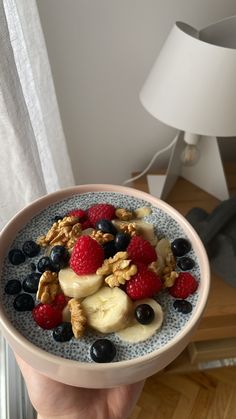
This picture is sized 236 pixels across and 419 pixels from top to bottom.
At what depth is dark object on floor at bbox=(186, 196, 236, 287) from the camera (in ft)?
3.56

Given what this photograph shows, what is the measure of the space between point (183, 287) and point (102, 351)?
132mm

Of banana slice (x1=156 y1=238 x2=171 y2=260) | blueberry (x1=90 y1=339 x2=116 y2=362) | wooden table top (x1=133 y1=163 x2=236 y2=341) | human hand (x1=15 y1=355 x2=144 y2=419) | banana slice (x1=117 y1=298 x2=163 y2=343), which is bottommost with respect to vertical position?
wooden table top (x1=133 y1=163 x2=236 y2=341)

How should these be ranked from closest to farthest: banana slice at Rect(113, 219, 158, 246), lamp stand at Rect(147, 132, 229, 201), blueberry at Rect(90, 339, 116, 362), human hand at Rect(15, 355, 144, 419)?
blueberry at Rect(90, 339, 116, 362), banana slice at Rect(113, 219, 158, 246), human hand at Rect(15, 355, 144, 419), lamp stand at Rect(147, 132, 229, 201)

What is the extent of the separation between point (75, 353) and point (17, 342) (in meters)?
0.07

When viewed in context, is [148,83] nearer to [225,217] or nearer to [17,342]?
[225,217]

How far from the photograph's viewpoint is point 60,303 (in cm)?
54

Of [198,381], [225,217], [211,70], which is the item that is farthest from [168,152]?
[198,381]

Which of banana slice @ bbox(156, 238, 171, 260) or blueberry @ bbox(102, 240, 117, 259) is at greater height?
blueberry @ bbox(102, 240, 117, 259)

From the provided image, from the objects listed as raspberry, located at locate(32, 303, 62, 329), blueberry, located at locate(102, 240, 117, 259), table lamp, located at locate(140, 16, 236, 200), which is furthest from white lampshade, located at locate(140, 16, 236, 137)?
raspberry, located at locate(32, 303, 62, 329)

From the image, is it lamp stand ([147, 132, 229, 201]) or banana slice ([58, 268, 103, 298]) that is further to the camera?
lamp stand ([147, 132, 229, 201])

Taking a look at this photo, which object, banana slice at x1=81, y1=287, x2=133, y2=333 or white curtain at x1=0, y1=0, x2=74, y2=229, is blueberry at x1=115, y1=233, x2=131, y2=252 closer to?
banana slice at x1=81, y1=287, x2=133, y2=333

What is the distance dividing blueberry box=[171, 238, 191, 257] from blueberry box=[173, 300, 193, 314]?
7 cm

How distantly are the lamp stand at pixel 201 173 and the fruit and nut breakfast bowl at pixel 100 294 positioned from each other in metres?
0.61

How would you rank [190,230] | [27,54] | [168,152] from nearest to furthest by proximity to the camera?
[190,230] → [27,54] → [168,152]
